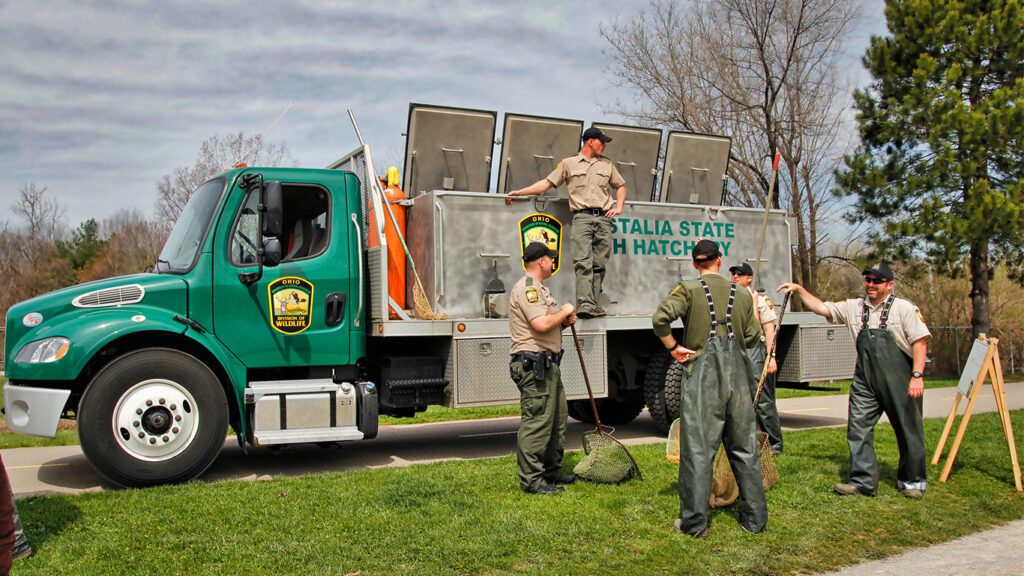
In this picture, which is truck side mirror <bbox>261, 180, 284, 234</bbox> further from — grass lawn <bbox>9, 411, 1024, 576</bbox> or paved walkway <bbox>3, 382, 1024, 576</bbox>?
paved walkway <bbox>3, 382, 1024, 576</bbox>

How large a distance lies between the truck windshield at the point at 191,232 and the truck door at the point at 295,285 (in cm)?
20

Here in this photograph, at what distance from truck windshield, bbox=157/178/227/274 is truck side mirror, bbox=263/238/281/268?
62 centimetres

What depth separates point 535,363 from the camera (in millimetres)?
6605

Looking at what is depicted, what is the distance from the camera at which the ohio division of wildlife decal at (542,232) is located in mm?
9174

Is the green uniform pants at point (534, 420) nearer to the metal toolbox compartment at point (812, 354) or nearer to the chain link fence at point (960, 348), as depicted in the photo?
the metal toolbox compartment at point (812, 354)

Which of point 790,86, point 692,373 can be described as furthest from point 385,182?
point 790,86

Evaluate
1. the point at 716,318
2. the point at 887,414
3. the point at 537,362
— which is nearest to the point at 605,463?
the point at 537,362

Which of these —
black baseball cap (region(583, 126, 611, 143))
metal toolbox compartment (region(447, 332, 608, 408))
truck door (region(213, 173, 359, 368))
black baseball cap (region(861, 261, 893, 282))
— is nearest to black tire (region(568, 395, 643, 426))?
metal toolbox compartment (region(447, 332, 608, 408))

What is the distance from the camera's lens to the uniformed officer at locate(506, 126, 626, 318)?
907 centimetres

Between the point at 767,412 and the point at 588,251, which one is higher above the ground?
the point at 588,251

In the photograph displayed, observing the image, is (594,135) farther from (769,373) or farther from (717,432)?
(717,432)

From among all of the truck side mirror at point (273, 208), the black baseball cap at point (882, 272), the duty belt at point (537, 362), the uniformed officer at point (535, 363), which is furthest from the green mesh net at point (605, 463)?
the truck side mirror at point (273, 208)

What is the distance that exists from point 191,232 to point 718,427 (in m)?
5.13

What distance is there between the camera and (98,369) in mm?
7398
